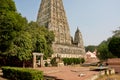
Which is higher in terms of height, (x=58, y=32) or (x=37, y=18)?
(x=37, y=18)

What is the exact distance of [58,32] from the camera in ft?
262

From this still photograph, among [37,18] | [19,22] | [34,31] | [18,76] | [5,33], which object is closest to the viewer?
[18,76]

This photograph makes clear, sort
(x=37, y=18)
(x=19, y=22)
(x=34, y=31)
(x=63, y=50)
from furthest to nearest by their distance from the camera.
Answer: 1. (x=37, y=18)
2. (x=63, y=50)
3. (x=34, y=31)
4. (x=19, y=22)

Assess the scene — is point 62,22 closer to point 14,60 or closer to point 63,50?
point 63,50

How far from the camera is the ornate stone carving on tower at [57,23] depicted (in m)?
76.4

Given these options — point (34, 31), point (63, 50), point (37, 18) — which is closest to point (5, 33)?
point (34, 31)

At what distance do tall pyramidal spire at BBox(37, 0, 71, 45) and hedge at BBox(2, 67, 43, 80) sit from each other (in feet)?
177

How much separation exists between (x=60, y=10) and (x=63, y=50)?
54.3 feet

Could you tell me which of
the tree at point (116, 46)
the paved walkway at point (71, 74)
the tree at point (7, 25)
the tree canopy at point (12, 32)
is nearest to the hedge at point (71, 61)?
the tree at point (116, 46)

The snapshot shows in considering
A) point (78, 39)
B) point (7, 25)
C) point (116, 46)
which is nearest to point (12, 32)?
point (7, 25)

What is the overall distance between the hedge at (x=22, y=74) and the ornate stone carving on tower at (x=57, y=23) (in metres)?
52.7

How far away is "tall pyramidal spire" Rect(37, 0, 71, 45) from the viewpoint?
77.1 m

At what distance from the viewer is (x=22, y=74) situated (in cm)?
1895

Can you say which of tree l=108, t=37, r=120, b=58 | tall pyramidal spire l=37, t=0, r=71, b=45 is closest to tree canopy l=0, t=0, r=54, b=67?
tree l=108, t=37, r=120, b=58
